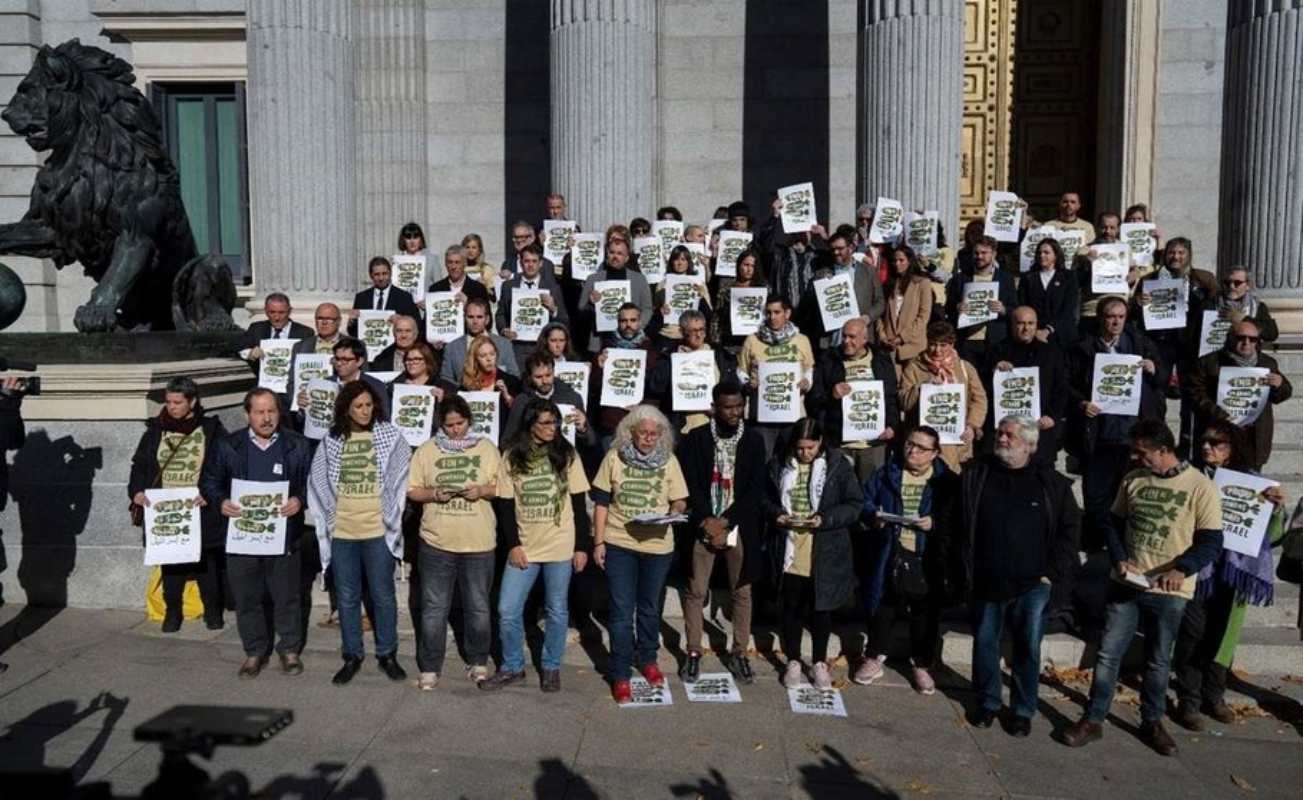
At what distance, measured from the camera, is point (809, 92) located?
619 inches

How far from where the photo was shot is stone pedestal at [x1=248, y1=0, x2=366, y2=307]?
41.6 ft

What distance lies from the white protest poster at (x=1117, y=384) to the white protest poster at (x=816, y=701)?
11.1 feet

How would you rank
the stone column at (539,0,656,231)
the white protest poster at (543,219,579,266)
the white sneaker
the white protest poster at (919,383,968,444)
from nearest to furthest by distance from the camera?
the white sneaker < the white protest poster at (919,383,968,444) < the white protest poster at (543,219,579,266) < the stone column at (539,0,656,231)

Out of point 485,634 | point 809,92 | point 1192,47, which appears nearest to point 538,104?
point 809,92

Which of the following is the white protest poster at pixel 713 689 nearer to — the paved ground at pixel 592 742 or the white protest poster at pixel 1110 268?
the paved ground at pixel 592 742

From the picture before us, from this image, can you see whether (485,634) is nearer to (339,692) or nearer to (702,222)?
(339,692)

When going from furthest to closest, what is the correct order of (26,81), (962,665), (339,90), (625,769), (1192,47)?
(1192,47), (339,90), (26,81), (962,665), (625,769)

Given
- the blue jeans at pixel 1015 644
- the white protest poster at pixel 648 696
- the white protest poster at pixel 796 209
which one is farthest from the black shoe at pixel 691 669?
the white protest poster at pixel 796 209

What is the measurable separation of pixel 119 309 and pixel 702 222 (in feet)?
28.5

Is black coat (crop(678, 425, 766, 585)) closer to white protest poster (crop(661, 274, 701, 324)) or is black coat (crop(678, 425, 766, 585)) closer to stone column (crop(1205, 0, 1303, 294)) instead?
white protest poster (crop(661, 274, 701, 324))

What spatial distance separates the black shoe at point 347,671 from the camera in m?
7.05

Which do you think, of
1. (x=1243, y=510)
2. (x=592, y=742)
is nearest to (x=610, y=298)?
(x=592, y=742)

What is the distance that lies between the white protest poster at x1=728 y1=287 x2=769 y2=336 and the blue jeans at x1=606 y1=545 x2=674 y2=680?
10.3 ft

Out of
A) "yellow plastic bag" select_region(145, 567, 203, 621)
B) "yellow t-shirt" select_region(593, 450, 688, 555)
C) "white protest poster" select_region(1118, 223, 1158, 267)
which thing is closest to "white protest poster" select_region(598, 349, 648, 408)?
"yellow t-shirt" select_region(593, 450, 688, 555)
